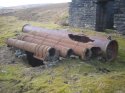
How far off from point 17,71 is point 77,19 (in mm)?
9844

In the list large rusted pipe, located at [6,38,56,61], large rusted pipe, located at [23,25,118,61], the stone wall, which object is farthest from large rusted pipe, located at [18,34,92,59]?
the stone wall

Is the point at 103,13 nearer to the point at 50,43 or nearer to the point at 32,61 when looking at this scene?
the point at 50,43

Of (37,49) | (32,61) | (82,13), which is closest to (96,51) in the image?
(37,49)

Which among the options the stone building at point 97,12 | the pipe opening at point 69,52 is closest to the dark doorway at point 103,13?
the stone building at point 97,12

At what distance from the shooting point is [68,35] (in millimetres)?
10625

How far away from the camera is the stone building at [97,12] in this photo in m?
16.2

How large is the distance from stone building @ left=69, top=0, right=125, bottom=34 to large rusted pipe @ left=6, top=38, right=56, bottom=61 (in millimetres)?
6300

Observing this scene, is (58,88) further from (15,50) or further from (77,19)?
(77,19)

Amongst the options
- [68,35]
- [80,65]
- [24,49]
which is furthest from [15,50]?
[80,65]

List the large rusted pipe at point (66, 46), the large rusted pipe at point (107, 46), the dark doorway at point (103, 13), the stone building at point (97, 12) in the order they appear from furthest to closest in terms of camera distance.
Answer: the dark doorway at point (103, 13), the stone building at point (97, 12), the large rusted pipe at point (107, 46), the large rusted pipe at point (66, 46)

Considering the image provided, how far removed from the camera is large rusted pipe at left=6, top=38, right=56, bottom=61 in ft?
31.6

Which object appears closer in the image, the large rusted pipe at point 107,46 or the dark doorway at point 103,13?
the large rusted pipe at point 107,46

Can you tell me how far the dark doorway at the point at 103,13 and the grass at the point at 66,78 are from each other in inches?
261

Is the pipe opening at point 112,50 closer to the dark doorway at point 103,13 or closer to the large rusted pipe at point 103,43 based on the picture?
the large rusted pipe at point 103,43
